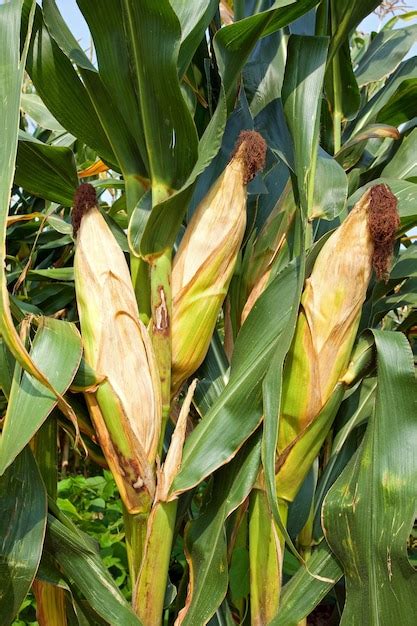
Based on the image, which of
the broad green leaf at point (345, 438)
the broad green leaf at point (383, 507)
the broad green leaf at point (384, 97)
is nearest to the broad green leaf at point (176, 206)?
the broad green leaf at point (383, 507)

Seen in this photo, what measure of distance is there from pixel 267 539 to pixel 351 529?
0.14 m

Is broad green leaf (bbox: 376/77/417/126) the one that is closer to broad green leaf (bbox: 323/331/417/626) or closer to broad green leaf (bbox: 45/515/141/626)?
broad green leaf (bbox: 323/331/417/626)

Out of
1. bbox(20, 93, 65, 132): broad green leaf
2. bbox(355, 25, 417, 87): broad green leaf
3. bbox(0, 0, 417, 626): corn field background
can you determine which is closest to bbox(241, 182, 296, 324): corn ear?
bbox(0, 0, 417, 626): corn field background

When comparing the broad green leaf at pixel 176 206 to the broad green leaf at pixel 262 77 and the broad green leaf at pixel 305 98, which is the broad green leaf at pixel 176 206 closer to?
the broad green leaf at pixel 305 98

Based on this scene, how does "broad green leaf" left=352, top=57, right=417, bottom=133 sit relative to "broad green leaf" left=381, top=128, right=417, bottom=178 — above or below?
above

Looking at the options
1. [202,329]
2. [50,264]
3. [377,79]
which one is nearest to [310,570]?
[202,329]

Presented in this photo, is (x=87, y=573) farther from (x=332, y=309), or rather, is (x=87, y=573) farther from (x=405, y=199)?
(x=405, y=199)

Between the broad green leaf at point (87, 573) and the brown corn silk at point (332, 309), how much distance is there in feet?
1.03

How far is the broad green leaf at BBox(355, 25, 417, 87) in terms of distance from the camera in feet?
4.95

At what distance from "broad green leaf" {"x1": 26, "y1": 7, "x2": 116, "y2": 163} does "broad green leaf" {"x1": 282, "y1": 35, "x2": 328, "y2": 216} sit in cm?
29

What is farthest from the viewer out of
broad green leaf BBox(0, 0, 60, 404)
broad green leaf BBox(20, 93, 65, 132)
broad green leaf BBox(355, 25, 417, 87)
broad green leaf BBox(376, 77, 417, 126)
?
broad green leaf BBox(20, 93, 65, 132)

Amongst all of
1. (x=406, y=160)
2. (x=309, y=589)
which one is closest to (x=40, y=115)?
(x=406, y=160)

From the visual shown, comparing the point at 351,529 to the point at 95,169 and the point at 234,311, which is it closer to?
the point at 234,311

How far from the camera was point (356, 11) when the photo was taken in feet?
3.95
